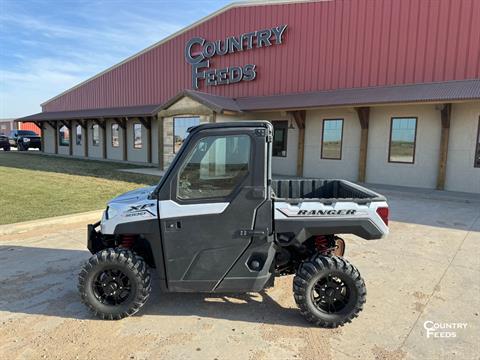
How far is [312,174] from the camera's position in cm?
1498

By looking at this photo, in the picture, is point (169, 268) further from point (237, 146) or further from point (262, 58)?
point (262, 58)

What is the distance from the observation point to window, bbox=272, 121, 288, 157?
15828 mm

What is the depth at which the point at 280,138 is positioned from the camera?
16062 mm

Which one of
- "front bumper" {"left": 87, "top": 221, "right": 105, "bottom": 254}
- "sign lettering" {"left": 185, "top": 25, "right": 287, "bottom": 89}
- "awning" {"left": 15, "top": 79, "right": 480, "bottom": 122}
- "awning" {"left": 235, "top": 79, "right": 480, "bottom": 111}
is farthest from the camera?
"sign lettering" {"left": 185, "top": 25, "right": 287, "bottom": 89}

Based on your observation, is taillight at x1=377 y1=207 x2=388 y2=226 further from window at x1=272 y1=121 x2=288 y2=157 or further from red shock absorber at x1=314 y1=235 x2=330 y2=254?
window at x1=272 y1=121 x2=288 y2=157

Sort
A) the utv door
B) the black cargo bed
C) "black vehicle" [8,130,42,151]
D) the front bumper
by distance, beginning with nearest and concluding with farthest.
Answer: the utv door < the front bumper < the black cargo bed < "black vehicle" [8,130,42,151]

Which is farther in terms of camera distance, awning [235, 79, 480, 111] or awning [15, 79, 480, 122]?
awning [15, 79, 480, 122]

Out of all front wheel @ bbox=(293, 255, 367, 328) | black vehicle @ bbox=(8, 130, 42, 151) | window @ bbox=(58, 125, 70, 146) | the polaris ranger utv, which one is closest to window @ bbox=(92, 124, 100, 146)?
window @ bbox=(58, 125, 70, 146)

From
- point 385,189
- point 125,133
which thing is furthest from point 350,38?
point 125,133

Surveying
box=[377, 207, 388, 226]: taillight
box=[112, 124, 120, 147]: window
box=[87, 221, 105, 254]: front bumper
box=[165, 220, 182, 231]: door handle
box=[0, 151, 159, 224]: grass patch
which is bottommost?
box=[0, 151, 159, 224]: grass patch

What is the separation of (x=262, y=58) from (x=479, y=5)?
8.92 meters

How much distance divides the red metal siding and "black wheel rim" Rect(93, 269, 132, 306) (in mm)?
12895

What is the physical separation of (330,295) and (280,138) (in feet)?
43.5

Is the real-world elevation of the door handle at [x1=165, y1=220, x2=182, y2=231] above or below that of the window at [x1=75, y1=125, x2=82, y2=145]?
below
